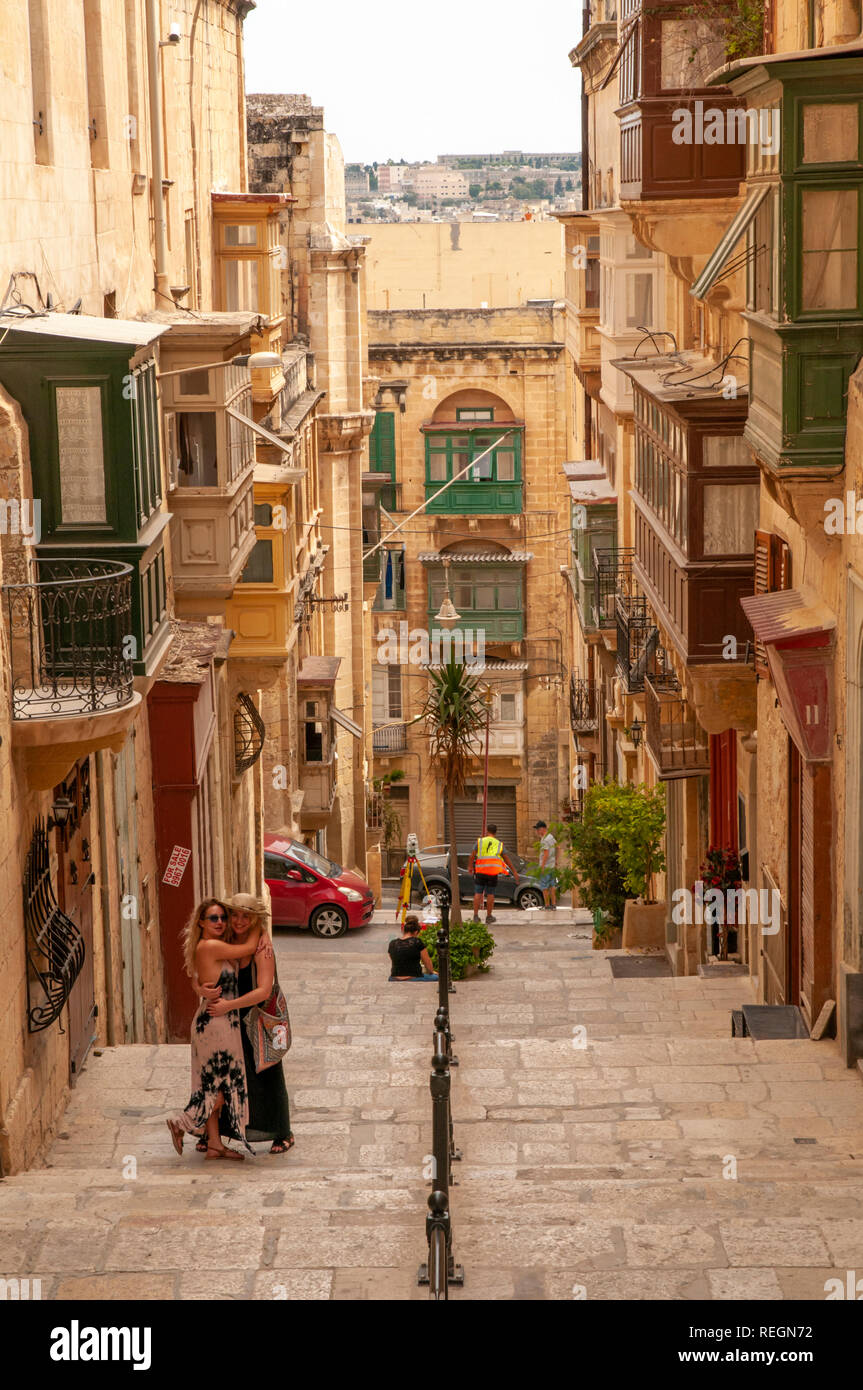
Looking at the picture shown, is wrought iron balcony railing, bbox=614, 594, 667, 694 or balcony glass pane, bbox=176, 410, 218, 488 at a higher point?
balcony glass pane, bbox=176, 410, 218, 488

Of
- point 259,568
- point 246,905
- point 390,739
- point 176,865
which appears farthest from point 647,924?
point 390,739

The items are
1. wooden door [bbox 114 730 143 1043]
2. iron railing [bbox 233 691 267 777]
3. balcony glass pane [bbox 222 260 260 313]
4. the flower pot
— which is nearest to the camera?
wooden door [bbox 114 730 143 1043]

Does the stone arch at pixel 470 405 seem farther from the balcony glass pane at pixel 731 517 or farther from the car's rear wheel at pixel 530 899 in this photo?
the balcony glass pane at pixel 731 517

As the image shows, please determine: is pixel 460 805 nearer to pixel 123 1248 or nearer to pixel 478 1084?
pixel 478 1084

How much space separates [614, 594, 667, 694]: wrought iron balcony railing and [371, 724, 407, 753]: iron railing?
2341 cm

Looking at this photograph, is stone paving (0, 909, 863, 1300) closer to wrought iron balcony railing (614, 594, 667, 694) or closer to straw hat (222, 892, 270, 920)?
straw hat (222, 892, 270, 920)

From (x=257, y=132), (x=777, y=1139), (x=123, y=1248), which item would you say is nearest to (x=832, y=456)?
(x=777, y=1139)

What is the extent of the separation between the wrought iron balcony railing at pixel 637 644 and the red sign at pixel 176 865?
19.6ft

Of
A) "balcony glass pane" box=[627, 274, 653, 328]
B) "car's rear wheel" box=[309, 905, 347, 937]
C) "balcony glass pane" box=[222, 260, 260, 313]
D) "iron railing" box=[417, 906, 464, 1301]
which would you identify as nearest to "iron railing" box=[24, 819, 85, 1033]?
"iron railing" box=[417, 906, 464, 1301]

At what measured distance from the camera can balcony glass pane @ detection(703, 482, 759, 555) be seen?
1706cm

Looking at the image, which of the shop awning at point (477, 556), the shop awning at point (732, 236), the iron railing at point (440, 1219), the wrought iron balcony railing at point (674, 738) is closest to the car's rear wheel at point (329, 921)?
the wrought iron balcony railing at point (674, 738)

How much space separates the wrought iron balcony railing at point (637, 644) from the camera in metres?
20.9

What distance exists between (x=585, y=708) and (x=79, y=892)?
23.5m

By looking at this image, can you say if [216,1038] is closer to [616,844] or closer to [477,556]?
[616,844]
